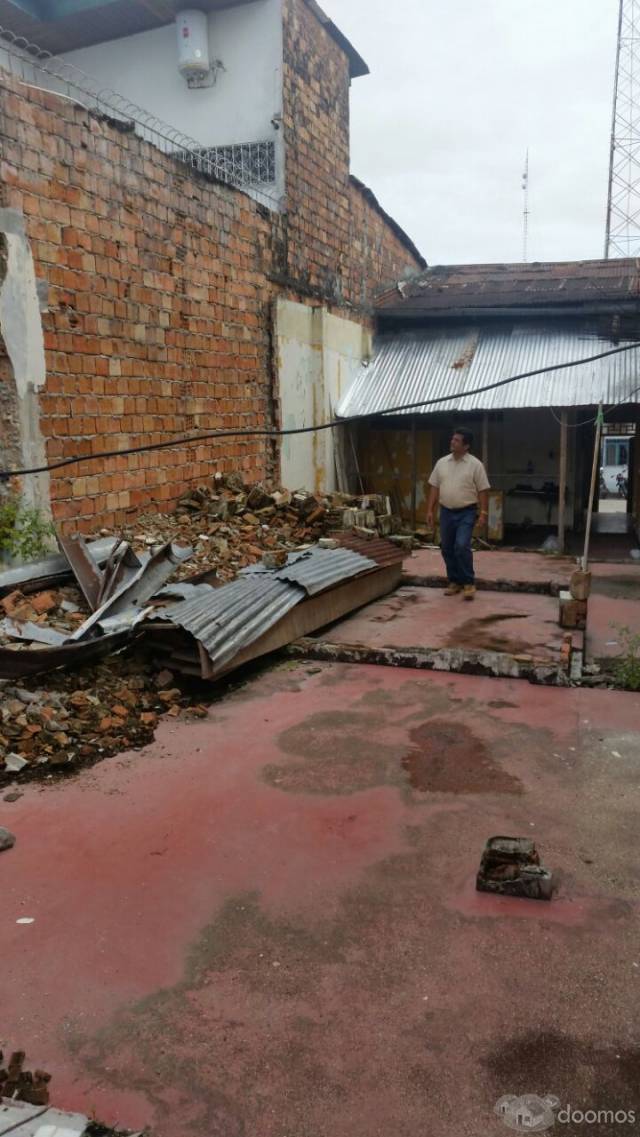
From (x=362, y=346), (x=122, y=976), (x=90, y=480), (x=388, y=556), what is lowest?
(x=122, y=976)

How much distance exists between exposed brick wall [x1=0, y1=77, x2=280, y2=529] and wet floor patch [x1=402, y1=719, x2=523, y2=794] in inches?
142

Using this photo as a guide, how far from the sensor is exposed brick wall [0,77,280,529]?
6.02m

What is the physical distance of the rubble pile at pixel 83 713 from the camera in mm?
3926

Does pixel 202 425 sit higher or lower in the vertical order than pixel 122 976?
higher

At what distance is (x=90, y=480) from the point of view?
6.61 metres

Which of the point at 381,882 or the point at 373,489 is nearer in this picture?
the point at 381,882

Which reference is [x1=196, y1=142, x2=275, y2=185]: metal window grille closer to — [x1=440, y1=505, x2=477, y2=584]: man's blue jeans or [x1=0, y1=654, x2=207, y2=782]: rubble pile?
[x1=440, y1=505, x2=477, y2=584]: man's blue jeans

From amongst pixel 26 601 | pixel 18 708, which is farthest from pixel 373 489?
pixel 18 708

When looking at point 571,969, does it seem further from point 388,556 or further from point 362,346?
point 362,346

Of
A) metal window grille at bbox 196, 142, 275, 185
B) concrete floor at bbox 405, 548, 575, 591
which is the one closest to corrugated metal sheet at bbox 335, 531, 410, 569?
concrete floor at bbox 405, 548, 575, 591

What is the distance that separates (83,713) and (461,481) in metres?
4.05

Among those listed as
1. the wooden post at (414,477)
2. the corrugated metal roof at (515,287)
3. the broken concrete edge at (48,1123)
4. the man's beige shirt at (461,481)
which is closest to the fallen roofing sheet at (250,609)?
the man's beige shirt at (461,481)

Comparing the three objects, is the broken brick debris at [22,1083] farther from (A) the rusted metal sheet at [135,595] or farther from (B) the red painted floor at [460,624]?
(B) the red painted floor at [460,624]

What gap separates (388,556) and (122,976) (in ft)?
18.5
